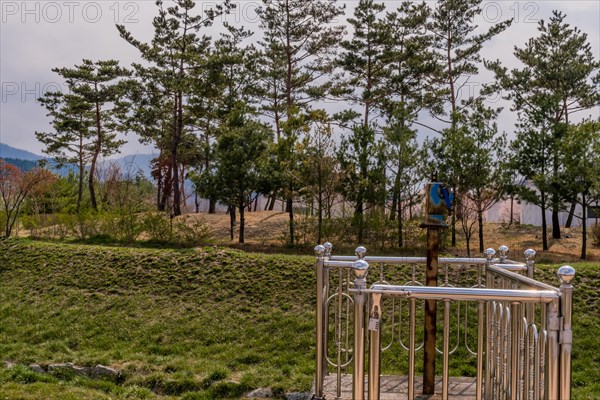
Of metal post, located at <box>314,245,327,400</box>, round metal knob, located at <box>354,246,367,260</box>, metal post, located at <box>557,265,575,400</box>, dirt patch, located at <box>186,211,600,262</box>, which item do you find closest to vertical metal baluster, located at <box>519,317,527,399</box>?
metal post, located at <box>557,265,575,400</box>

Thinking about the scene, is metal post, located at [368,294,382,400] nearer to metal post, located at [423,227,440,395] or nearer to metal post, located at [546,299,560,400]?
metal post, located at [546,299,560,400]

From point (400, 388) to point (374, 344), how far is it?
6.37ft

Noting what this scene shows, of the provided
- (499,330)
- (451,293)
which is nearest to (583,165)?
(499,330)

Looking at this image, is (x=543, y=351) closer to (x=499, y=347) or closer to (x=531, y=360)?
(x=531, y=360)

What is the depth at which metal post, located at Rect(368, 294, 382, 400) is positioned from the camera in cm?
253

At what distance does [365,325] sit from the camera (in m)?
2.73

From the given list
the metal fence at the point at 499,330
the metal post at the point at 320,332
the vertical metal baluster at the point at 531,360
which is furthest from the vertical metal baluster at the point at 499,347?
the metal post at the point at 320,332

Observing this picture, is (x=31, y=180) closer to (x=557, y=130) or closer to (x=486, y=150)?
(x=486, y=150)

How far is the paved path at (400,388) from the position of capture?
4.01m

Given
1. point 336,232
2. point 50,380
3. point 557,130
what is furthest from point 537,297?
point 557,130

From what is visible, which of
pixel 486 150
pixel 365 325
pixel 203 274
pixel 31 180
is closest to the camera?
pixel 365 325

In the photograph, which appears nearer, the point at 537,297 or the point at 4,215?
the point at 537,297

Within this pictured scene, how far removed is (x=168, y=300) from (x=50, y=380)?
3.13m

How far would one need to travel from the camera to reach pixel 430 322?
3.97m
